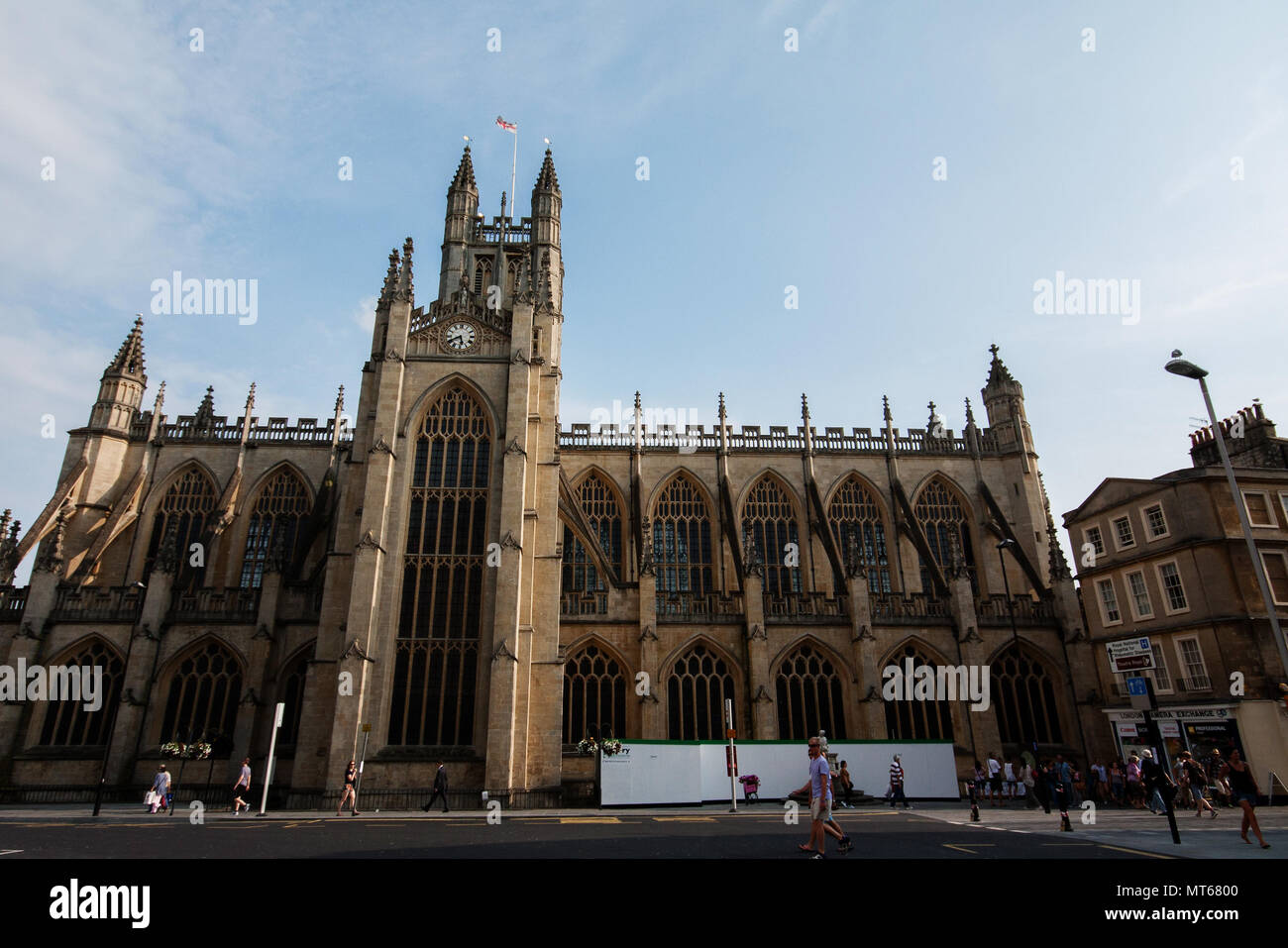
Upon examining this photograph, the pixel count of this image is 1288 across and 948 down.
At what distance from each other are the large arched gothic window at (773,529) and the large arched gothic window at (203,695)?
22.8 m

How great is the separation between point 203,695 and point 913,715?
92.1 ft

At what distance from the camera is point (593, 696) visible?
94.0 feet

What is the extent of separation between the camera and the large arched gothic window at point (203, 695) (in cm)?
2848

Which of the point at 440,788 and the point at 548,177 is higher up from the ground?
the point at 548,177

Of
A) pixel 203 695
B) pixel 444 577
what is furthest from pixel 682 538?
pixel 203 695

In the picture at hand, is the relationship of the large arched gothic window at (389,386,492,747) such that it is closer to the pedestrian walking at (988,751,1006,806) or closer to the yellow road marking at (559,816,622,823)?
the yellow road marking at (559,816,622,823)

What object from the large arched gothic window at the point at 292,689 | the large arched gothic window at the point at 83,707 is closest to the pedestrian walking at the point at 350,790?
the large arched gothic window at the point at 292,689

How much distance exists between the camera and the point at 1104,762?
94.9 feet

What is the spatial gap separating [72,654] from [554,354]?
76.0ft

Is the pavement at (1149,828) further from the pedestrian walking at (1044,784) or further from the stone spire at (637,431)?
the stone spire at (637,431)

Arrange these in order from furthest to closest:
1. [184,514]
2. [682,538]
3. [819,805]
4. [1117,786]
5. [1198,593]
Answer: [682,538] < [184,514] < [1198,593] < [1117,786] < [819,805]

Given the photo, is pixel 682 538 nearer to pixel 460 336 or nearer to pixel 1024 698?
pixel 460 336
